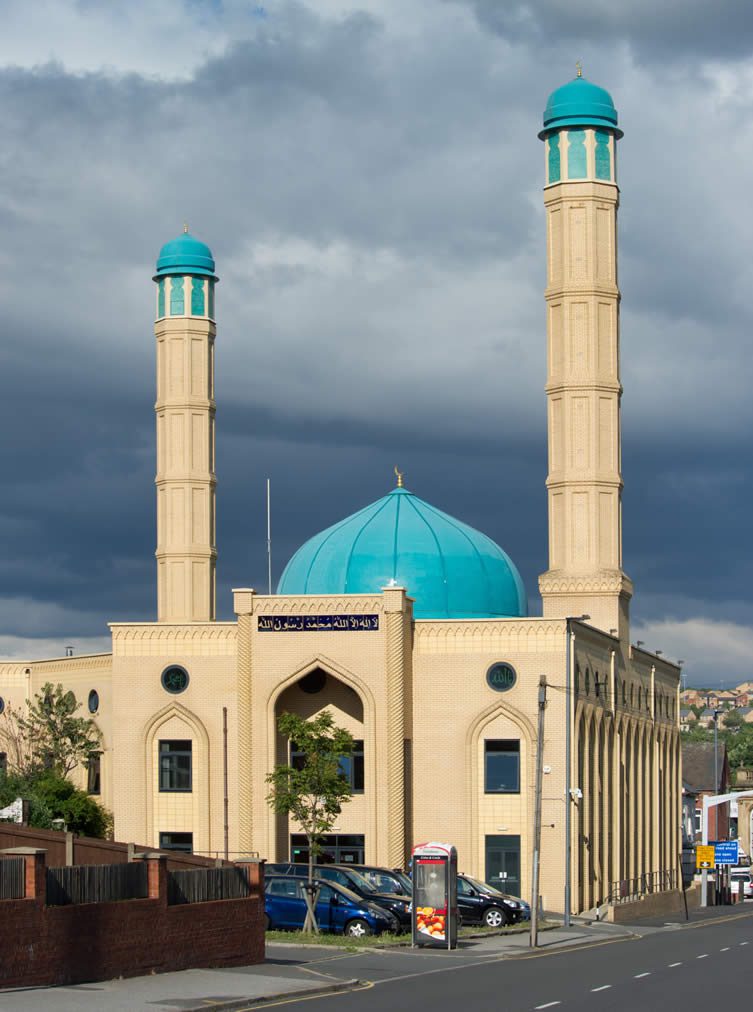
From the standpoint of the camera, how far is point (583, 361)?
66.0 m

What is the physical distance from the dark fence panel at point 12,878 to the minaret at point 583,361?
127 ft

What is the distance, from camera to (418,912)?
39719mm

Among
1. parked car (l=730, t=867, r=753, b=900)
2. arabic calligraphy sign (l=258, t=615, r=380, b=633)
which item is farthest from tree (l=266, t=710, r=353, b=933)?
parked car (l=730, t=867, r=753, b=900)

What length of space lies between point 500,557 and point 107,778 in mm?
17751

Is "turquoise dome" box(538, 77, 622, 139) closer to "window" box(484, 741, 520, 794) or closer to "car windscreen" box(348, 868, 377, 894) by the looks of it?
"window" box(484, 741, 520, 794)

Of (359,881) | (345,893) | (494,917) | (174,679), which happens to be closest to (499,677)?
(174,679)

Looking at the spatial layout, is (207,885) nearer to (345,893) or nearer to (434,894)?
(434,894)

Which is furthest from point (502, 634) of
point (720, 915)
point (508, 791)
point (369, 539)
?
point (720, 915)

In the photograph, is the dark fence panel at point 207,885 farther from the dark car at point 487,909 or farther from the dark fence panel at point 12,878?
the dark car at point 487,909

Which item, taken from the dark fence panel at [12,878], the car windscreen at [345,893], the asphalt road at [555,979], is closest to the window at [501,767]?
the asphalt road at [555,979]

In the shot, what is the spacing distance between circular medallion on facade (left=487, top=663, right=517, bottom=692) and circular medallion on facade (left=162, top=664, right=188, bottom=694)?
36.6 feet

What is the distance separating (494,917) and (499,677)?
12.8 m

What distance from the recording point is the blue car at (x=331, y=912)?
42.0 meters

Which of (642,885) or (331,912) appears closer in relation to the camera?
(331,912)
